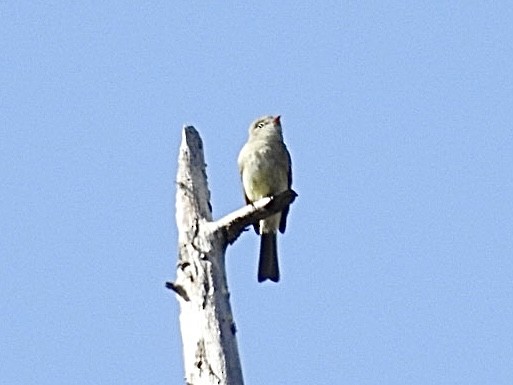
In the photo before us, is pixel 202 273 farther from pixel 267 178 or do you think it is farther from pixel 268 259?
pixel 267 178

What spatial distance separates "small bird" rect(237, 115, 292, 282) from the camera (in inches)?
400

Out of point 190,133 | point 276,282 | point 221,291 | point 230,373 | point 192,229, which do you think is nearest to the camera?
point 230,373

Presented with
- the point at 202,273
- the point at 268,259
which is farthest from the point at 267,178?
the point at 202,273

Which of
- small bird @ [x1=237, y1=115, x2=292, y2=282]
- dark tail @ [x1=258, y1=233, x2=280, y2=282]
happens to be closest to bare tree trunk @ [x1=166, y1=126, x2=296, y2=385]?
dark tail @ [x1=258, y1=233, x2=280, y2=282]

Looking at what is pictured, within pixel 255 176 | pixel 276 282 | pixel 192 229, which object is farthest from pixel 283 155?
pixel 192 229

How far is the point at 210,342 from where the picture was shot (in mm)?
6480

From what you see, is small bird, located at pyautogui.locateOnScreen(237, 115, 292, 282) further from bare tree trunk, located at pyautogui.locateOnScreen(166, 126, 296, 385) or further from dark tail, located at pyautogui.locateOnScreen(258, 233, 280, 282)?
bare tree trunk, located at pyautogui.locateOnScreen(166, 126, 296, 385)

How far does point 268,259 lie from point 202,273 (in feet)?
11.0

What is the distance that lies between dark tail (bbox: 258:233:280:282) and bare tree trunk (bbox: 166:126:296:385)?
2.14 metres

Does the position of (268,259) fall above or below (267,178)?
below

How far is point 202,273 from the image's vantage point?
6.83 metres

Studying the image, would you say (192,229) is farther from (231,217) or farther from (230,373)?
(230,373)

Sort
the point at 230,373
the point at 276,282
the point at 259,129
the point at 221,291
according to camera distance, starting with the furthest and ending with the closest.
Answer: the point at 259,129 → the point at 276,282 → the point at 221,291 → the point at 230,373

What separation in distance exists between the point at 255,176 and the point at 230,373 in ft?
13.3
